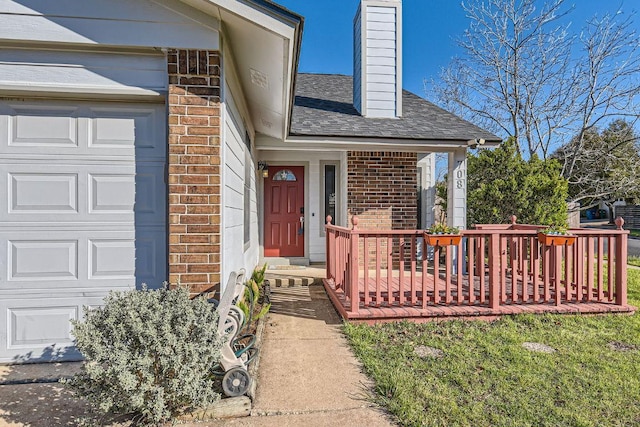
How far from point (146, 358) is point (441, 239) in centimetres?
324

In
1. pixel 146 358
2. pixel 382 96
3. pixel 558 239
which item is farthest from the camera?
pixel 382 96

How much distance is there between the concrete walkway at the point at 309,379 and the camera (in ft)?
7.43

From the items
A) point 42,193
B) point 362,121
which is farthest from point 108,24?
point 362,121

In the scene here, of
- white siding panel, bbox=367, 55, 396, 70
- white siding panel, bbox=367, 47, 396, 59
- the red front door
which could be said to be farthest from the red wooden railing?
white siding panel, bbox=367, 47, 396, 59

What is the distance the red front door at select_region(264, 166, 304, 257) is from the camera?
7.39 metres

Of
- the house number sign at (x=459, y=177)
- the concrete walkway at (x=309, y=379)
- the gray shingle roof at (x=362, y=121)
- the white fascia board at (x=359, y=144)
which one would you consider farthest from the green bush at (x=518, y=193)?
the concrete walkway at (x=309, y=379)

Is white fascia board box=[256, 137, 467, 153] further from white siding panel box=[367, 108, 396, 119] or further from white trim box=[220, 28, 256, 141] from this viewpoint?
white trim box=[220, 28, 256, 141]

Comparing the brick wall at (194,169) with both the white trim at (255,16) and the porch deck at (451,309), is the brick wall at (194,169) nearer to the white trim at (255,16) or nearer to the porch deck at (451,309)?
the white trim at (255,16)

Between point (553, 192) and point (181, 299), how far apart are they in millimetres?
8213

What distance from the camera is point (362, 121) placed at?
7.00m

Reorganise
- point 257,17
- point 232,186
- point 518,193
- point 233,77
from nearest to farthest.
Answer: point 257,17 → point 233,77 → point 232,186 → point 518,193

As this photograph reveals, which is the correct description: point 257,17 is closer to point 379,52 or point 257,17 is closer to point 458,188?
point 458,188

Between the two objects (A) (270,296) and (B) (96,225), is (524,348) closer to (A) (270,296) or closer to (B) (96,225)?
(A) (270,296)

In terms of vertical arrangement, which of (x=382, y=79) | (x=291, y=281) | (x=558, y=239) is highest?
(x=382, y=79)
